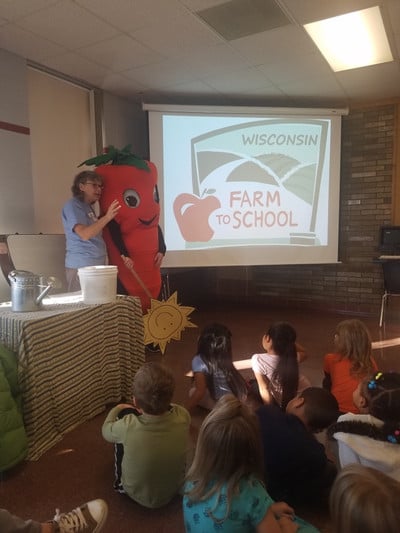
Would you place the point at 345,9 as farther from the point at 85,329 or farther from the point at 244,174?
the point at 85,329

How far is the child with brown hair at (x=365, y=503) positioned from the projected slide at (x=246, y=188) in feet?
12.6

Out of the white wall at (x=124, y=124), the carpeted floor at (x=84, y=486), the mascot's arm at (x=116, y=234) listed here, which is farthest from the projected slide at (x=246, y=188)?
the carpeted floor at (x=84, y=486)

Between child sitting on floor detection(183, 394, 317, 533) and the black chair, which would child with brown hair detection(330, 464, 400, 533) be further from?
the black chair

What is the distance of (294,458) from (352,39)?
10.7 feet

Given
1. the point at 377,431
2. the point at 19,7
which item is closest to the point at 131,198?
the point at 19,7

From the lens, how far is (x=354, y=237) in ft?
16.6

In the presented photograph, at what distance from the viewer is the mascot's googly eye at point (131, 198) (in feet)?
11.1

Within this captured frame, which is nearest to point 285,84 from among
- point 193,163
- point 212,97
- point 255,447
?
point 212,97

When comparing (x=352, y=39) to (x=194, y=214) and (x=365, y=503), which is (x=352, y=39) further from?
(x=365, y=503)

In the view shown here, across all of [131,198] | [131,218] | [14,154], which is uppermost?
[14,154]

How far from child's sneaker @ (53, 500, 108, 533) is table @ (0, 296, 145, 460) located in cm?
59

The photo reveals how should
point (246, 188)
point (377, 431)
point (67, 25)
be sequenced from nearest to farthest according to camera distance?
point (377, 431), point (67, 25), point (246, 188)

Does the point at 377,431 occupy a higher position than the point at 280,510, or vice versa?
the point at 377,431

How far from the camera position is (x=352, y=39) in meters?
3.36
